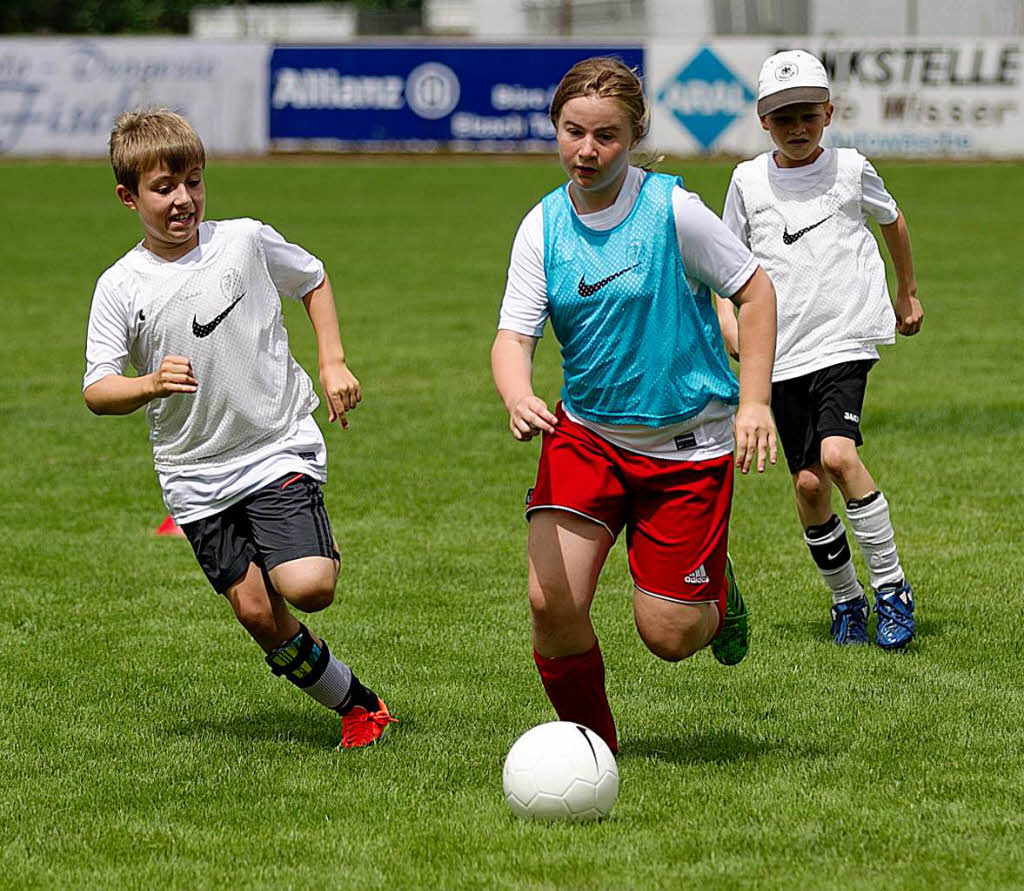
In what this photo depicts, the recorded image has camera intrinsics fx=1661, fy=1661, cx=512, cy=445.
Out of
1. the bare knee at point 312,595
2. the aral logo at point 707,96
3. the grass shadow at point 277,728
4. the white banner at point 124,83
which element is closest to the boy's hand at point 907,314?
the grass shadow at point 277,728

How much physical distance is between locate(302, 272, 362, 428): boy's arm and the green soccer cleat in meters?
1.27

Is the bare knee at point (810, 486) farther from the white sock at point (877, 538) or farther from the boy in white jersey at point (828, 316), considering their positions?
the white sock at point (877, 538)

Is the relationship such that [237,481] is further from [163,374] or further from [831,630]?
[831,630]

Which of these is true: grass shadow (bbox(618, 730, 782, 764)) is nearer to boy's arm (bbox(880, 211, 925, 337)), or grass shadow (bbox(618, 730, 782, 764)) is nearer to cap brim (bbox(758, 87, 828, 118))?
boy's arm (bbox(880, 211, 925, 337))

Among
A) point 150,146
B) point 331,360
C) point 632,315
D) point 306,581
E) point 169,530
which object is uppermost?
point 150,146

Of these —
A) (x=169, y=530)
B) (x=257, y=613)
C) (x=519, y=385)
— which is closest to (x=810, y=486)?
(x=519, y=385)

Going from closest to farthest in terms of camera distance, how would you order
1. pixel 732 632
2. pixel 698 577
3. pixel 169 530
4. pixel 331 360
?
pixel 698 577 → pixel 331 360 → pixel 732 632 → pixel 169 530

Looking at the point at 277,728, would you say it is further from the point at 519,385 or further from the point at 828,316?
the point at 828,316

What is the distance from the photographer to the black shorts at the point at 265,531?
4855 millimetres

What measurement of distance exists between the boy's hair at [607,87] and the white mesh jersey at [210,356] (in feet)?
3.77

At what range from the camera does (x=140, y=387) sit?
4504 mm

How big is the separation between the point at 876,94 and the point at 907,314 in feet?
83.2

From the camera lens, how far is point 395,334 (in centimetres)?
1406

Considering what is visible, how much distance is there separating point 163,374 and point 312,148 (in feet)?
99.4
